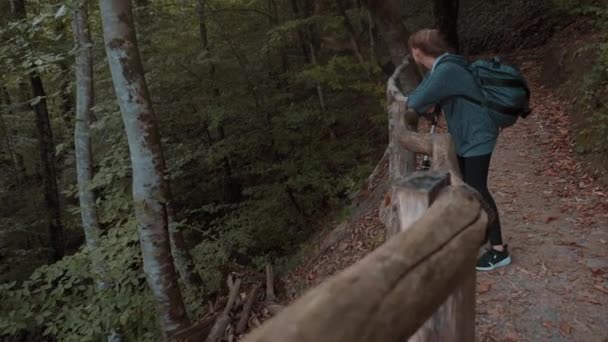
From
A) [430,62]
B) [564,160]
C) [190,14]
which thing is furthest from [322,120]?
[430,62]

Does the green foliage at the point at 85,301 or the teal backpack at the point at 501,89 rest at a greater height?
the teal backpack at the point at 501,89

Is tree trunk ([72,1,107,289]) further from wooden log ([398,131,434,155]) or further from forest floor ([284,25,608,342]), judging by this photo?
wooden log ([398,131,434,155])

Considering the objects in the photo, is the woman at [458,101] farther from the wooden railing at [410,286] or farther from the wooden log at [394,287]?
the wooden log at [394,287]

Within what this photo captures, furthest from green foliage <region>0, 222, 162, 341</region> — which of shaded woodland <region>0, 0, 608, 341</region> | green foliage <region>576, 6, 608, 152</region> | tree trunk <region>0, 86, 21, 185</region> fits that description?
tree trunk <region>0, 86, 21, 185</region>

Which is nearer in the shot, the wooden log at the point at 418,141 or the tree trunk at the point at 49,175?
the wooden log at the point at 418,141

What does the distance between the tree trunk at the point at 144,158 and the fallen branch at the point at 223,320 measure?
39cm

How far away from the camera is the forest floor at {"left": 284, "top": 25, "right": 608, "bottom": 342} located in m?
3.60

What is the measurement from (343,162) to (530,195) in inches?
196

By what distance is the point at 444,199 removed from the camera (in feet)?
5.02

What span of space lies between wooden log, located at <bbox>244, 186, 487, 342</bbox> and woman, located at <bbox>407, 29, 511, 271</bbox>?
2.00 m

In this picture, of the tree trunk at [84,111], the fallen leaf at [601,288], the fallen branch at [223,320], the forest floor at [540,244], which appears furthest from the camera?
the tree trunk at [84,111]

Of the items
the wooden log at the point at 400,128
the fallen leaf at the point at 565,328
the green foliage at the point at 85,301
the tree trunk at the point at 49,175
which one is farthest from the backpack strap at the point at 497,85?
the tree trunk at the point at 49,175

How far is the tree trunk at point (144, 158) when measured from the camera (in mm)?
5254

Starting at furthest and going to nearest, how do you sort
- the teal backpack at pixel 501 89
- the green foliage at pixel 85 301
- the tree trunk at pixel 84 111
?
the tree trunk at pixel 84 111, the green foliage at pixel 85 301, the teal backpack at pixel 501 89
